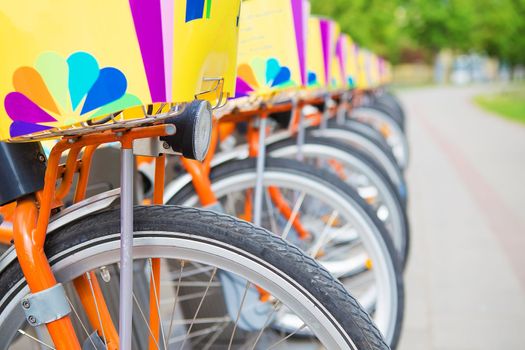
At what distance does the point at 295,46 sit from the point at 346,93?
8.22 ft

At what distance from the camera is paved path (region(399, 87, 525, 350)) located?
2.84 metres

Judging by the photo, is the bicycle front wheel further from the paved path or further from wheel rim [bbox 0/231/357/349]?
the paved path

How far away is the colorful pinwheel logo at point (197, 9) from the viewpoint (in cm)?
108

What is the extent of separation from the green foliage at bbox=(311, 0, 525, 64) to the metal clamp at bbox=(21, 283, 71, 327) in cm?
2718

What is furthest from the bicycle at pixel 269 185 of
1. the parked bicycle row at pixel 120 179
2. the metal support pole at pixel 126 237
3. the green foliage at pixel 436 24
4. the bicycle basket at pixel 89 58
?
the green foliage at pixel 436 24

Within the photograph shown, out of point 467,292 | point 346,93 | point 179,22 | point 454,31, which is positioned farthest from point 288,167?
point 454,31

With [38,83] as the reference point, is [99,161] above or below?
below

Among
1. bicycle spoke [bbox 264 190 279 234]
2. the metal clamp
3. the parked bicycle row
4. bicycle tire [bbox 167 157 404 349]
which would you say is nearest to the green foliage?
bicycle spoke [bbox 264 190 279 234]

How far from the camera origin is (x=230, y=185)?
2.21 meters

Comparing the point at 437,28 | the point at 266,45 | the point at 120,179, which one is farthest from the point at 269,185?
the point at 437,28

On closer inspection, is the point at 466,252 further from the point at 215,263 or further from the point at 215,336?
the point at 215,263

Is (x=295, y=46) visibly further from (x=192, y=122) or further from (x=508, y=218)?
(x=508, y=218)

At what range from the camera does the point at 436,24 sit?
143 ft

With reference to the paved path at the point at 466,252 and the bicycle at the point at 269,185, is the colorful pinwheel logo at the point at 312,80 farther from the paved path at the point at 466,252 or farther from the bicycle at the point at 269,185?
the paved path at the point at 466,252
